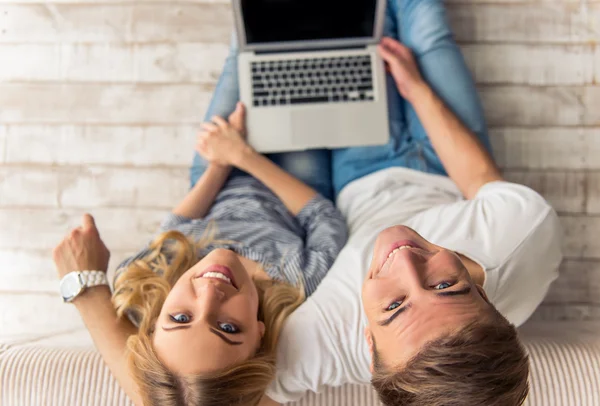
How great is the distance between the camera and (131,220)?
4.63ft

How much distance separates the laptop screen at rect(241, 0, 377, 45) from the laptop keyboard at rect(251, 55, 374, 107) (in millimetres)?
58

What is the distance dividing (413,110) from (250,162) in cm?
43

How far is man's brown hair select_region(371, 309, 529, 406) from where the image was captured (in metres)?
0.73

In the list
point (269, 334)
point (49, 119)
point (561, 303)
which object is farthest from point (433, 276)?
point (49, 119)

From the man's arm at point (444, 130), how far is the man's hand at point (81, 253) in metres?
0.80

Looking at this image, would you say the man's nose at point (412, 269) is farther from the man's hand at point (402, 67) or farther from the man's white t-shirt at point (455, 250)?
the man's hand at point (402, 67)

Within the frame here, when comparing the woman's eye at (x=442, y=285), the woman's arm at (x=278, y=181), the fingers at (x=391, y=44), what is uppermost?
the fingers at (x=391, y=44)

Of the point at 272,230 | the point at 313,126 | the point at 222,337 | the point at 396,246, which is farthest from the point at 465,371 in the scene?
the point at 313,126

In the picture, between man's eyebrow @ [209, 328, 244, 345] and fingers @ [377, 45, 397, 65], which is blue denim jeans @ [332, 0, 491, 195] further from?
man's eyebrow @ [209, 328, 244, 345]

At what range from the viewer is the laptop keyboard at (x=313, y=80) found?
1220 mm

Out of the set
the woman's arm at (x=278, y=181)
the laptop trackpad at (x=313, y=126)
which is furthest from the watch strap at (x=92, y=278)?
the laptop trackpad at (x=313, y=126)

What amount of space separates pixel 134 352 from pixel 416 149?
2.54 feet

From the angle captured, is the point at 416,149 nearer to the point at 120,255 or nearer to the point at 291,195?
the point at 291,195

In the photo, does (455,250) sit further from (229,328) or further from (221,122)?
(221,122)
